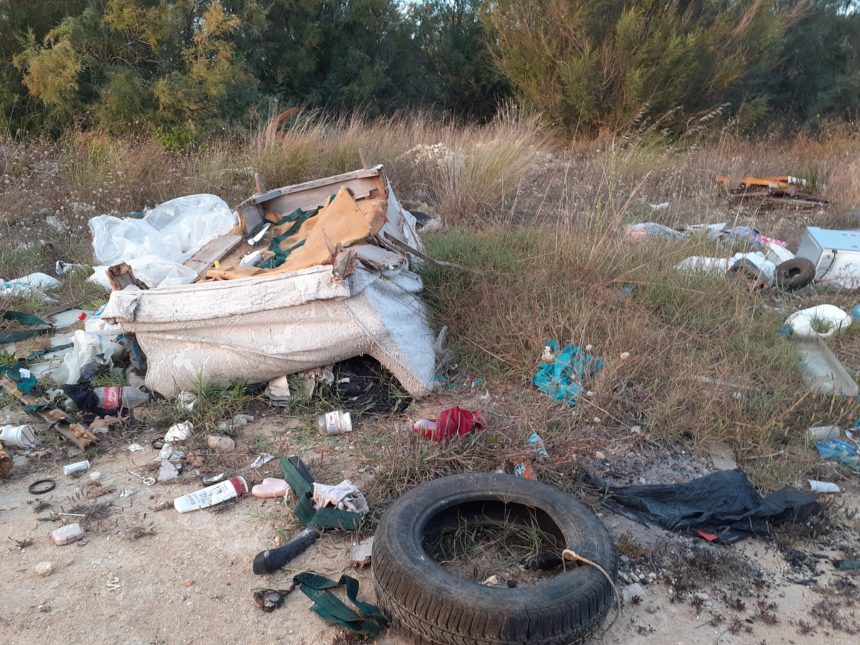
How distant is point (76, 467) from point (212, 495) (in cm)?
78

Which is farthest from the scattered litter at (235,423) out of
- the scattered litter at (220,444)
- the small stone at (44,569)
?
the small stone at (44,569)

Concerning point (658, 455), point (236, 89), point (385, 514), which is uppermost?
point (236, 89)

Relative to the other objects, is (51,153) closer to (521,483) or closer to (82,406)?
(82,406)

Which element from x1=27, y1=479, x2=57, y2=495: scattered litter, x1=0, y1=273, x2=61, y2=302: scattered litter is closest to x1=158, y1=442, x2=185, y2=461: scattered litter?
x1=27, y1=479, x2=57, y2=495: scattered litter

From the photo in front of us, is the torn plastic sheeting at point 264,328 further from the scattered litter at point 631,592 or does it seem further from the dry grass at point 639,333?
the scattered litter at point 631,592

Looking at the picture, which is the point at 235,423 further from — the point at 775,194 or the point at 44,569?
the point at 775,194

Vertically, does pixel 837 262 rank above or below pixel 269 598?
above

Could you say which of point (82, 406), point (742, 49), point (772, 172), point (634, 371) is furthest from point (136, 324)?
point (742, 49)

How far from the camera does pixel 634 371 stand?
368cm

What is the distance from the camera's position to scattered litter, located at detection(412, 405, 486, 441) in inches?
125

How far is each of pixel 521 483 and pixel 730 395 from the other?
153cm

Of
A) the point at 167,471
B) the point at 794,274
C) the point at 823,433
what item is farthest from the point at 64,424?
the point at 794,274

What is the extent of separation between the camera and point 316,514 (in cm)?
272

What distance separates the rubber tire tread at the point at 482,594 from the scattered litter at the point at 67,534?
4.20ft
